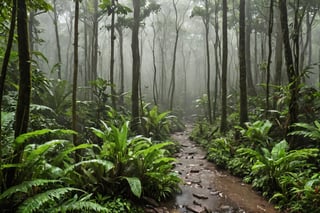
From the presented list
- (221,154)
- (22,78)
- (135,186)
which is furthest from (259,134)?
(22,78)

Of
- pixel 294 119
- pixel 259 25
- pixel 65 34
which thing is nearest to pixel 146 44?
pixel 65 34

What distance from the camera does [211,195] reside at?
17.5ft

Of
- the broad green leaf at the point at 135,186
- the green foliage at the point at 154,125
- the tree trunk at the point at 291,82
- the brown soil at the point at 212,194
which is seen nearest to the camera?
the broad green leaf at the point at 135,186

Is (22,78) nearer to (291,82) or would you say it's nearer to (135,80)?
(291,82)

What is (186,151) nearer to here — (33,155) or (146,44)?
(33,155)

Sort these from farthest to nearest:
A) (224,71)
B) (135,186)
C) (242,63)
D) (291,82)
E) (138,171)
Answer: (224,71) < (242,63) < (291,82) < (138,171) < (135,186)

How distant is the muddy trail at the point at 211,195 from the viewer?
182 inches

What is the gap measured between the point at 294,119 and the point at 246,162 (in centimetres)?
171

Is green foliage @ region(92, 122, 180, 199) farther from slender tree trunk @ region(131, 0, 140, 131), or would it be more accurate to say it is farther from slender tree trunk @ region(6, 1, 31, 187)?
slender tree trunk @ region(131, 0, 140, 131)

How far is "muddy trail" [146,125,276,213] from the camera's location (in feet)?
15.2

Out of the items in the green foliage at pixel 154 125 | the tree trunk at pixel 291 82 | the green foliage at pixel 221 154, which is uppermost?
the tree trunk at pixel 291 82

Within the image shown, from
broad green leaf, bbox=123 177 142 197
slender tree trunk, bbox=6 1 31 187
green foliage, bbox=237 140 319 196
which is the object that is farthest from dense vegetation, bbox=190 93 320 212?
slender tree trunk, bbox=6 1 31 187

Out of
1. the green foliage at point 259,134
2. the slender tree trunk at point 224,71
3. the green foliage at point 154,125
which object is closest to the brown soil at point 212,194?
the green foliage at point 259,134

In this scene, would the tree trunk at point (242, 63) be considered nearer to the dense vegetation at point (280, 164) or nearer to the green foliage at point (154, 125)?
the dense vegetation at point (280, 164)
